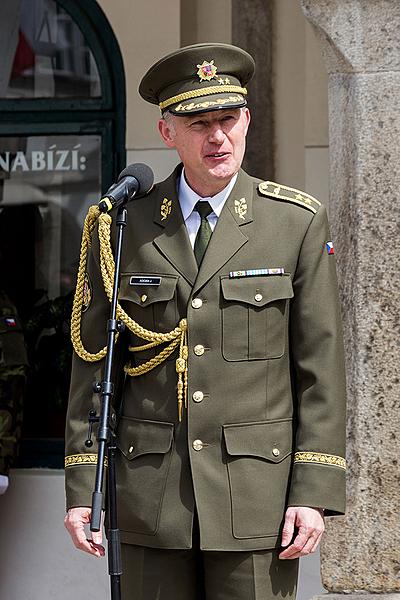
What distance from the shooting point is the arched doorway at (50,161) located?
252 inches

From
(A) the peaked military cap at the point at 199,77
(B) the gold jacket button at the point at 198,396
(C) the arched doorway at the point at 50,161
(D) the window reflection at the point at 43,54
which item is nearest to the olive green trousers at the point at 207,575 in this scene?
(B) the gold jacket button at the point at 198,396

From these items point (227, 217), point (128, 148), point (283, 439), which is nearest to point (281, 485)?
point (283, 439)

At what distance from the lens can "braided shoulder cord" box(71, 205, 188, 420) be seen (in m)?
3.53

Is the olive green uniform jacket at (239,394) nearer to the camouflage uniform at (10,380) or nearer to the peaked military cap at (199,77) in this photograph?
the peaked military cap at (199,77)

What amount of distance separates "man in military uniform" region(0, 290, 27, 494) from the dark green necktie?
2631 mm

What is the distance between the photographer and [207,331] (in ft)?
11.6

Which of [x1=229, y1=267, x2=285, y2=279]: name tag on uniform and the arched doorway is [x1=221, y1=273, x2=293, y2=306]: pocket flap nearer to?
[x1=229, y1=267, x2=285, y2=279]: name tag on uniform

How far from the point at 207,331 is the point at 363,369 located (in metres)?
0.84

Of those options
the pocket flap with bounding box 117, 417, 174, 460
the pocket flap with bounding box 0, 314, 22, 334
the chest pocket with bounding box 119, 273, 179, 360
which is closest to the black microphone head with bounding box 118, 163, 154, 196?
the chest pocket with bounding box 119, 273, 179, 360

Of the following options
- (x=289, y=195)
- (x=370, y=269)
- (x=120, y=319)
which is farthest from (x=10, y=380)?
(x=289, y=195)

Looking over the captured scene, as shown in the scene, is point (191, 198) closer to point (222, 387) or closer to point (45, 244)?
point (222, 387)

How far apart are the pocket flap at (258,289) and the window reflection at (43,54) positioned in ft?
9.97

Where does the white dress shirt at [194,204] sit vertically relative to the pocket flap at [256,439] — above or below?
above

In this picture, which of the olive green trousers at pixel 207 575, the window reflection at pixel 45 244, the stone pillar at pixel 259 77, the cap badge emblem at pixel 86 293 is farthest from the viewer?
the window reflection at pixel 45 244
